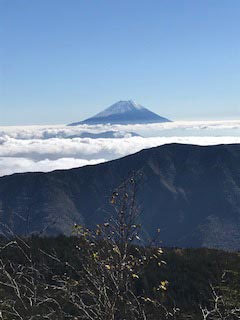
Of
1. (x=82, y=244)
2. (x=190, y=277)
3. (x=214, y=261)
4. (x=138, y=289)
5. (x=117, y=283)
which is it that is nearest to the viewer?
(x=117, y=283)

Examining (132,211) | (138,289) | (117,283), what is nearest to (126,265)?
(117,283)

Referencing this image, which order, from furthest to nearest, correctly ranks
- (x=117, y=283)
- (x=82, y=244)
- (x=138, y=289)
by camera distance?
(x=138, y=289)
(x=82, y=244)
(x=117, y=283)

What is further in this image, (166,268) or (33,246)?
(33,246)

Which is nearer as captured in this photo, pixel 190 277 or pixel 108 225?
pixel 108 225

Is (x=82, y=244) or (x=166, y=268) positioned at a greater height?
(x=82, y=244)

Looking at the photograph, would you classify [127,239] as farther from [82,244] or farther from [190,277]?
[190,277]

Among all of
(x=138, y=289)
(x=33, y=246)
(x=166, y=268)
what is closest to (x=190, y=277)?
(x=166, y=268)

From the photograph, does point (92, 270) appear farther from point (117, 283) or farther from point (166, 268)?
point (166, 268)

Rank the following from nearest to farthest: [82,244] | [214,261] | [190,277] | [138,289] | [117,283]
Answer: [117,283], [82,244], [138,289], [190,277], [214,261]

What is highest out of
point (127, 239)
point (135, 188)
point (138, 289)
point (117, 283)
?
point (135, 188)
